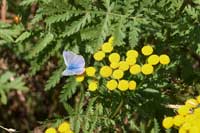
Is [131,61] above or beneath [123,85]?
above

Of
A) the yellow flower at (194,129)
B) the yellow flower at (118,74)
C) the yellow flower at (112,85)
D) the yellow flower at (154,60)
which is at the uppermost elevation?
the yellow flower at (154,60)

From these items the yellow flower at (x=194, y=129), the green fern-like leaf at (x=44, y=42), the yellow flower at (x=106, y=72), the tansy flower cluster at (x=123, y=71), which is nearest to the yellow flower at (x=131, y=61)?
the tansy flower cluster at (x=123, y=71)

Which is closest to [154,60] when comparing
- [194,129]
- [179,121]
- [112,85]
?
[112,85]

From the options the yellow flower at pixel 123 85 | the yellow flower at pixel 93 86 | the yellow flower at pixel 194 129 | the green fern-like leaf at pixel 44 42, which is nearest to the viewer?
the yellow flower at pixel 194 129

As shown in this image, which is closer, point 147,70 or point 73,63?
point 147,70

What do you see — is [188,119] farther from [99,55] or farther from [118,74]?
[99,55]

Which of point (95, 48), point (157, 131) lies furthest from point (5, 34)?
point (157, 131)

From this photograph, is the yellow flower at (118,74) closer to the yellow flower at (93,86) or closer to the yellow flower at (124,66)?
the yellow flower at (124,66)

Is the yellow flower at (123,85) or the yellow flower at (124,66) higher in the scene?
the yellow flower at (124,66)
